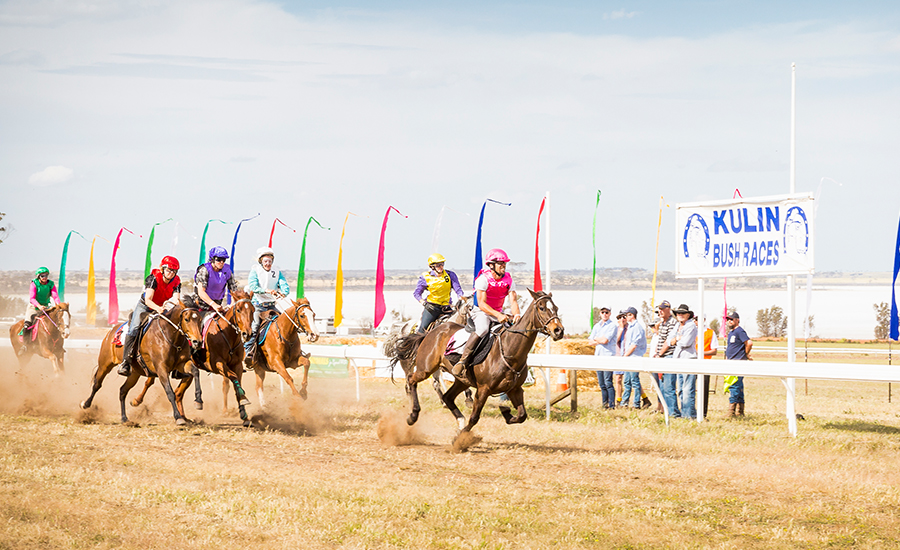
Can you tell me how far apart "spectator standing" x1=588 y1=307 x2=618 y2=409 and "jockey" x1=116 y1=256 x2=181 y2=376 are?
845 cm

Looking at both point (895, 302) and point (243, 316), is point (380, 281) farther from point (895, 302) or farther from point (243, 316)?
point (895, 302)

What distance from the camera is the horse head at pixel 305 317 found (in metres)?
14.6

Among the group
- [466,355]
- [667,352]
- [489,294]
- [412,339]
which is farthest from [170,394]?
[667,352]

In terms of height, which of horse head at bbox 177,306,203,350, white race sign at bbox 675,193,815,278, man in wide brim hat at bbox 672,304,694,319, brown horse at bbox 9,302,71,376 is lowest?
brown horse at bbox 9,302,71,376

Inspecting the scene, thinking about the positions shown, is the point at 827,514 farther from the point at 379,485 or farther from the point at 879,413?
the point at 879,413

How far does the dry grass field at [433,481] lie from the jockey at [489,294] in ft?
4.49

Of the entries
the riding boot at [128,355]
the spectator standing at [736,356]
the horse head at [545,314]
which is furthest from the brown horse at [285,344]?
the spectator standing at [736,356]

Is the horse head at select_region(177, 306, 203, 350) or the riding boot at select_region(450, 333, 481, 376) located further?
the horse head at select_region(177, 306, 203, 350)

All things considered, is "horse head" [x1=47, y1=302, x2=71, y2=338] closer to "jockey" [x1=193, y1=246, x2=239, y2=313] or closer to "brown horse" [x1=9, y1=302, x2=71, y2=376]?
"brown horse" [x1=9, y1=302, x2=71, y2=376]

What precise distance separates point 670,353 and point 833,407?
4.54 meters

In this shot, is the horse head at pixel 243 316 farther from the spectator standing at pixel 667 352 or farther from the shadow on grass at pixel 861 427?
the shadow on grass at pixel 861 427

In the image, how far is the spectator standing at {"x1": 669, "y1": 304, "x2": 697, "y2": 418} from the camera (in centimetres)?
1570

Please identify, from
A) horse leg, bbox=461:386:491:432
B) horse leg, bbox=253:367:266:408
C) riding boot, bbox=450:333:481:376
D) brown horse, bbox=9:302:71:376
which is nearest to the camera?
horse leg, bbox=461:386:491:432

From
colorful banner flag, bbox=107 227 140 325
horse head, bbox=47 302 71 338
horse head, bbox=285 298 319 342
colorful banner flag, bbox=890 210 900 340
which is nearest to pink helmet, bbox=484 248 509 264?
horse head, bbox=285 298 319 342
